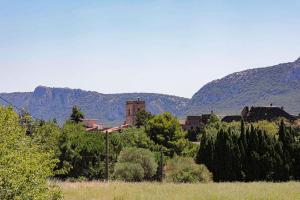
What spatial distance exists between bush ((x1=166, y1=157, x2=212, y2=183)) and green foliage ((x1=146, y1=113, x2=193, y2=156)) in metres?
17.2

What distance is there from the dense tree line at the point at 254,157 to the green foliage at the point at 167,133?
49.2ft

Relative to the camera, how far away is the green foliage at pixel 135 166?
164ft

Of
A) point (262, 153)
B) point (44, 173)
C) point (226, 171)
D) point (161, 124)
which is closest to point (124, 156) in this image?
point (226, 171)

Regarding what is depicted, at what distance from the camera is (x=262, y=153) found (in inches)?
1996

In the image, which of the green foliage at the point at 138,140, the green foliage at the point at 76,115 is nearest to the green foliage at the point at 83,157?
the green foliage at the point at 138,140

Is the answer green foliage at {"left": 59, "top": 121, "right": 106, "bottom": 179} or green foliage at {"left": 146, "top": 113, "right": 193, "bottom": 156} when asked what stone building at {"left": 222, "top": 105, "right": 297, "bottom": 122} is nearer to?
green foliage at {"left": 146, "top": 113, "right": 193, "bottom": 156}

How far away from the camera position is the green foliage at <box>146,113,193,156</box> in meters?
67.8

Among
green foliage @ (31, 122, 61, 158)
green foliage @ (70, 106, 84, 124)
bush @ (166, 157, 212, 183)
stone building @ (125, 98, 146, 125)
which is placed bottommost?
bush @ (166, 157, 212, 183)

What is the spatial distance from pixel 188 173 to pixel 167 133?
20.7 metres

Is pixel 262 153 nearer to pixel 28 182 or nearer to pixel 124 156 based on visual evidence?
pixel 124 156

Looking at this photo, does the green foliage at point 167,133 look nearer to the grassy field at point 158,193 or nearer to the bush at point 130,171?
the bush at point 130,171

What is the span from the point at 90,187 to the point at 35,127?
30.9m

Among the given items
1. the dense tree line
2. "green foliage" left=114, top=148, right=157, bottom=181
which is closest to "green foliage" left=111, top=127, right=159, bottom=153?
"green foliage" left=114, top=148, right=157, bottom=181

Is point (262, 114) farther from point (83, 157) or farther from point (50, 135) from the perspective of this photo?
point (50, 135)
